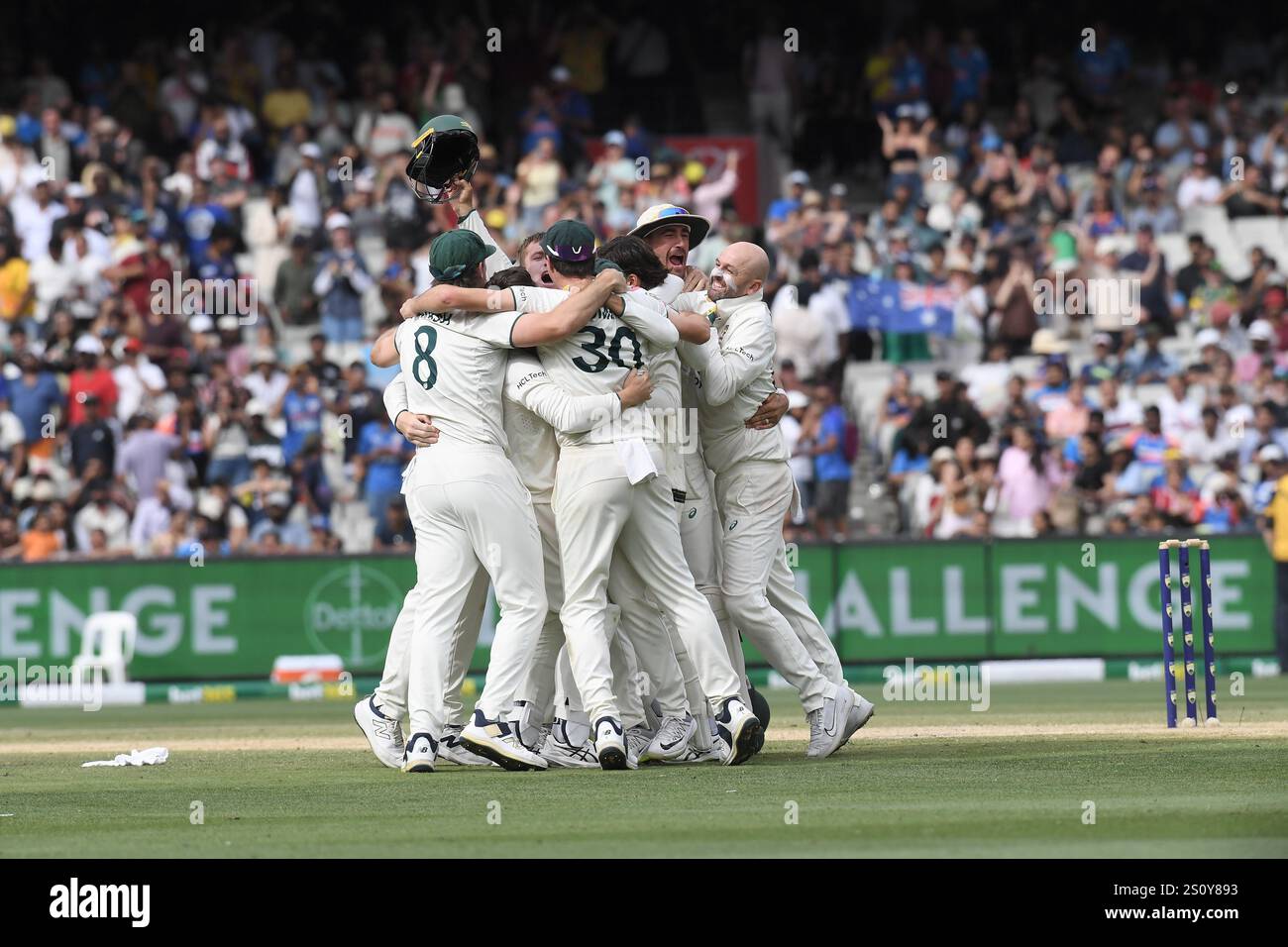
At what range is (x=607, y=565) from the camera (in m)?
10.4

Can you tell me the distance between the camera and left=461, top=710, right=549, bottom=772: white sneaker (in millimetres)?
10219

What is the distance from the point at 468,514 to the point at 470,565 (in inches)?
11.7

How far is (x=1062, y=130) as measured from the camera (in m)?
27.1

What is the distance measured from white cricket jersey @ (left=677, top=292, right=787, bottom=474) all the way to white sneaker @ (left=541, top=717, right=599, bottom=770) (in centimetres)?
162

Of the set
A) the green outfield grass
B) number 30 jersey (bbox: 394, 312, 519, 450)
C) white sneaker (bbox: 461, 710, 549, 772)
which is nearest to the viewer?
the green outfield grass

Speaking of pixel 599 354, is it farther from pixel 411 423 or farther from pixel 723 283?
pixel 723 283

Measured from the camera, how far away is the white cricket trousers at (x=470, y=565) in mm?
10320

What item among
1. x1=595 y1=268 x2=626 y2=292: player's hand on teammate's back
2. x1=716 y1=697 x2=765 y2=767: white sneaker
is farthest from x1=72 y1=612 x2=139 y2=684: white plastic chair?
x1=595 y1=268 x2=626 y2=292: player's hand on teammate's back

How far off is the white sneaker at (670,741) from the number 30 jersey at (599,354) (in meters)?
1.50

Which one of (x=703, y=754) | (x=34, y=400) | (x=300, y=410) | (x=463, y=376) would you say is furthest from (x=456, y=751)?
(x=34, y=400)

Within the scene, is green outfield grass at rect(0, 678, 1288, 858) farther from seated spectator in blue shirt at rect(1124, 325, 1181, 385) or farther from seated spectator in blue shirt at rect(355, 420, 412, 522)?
seated spectator in blue shirt at rect(1124, 325, 1181, 385)

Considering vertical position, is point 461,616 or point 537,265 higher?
point 537,265
